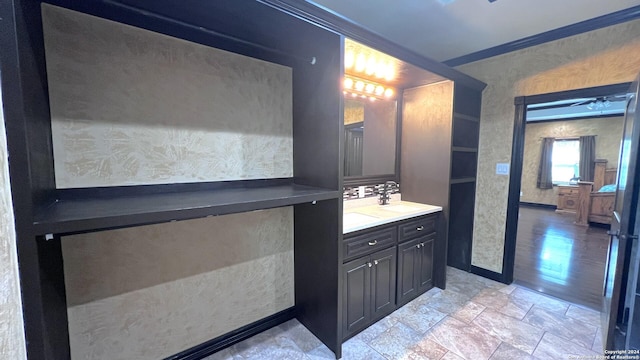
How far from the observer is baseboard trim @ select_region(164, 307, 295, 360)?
5.68ft

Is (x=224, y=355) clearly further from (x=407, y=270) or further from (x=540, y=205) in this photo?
(x=540, y=205)

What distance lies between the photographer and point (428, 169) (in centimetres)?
270

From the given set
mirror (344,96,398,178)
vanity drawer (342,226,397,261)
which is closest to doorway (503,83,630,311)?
mirror (344,96,398,178)

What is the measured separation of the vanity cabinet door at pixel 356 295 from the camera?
1.88 meters

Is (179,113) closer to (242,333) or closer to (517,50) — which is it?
(242,333)

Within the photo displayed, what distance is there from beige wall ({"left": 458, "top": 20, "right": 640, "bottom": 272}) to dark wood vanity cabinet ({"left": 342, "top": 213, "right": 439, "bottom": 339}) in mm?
887

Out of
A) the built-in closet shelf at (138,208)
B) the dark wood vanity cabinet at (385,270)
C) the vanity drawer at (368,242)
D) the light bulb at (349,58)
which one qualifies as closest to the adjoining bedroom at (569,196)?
the dark wood vanity cabinet at (385,270)

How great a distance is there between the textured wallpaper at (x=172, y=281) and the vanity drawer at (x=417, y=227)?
3.23 ft

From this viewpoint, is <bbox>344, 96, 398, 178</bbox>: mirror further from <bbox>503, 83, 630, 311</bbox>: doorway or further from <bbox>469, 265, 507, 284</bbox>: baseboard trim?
<bbox>469, 265, 507, 284</bbox>: baseboard trim

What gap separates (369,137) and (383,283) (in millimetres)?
1412

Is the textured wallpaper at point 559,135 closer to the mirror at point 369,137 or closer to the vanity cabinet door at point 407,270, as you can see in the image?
the mirror at point 369,137

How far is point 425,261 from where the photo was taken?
2533mm

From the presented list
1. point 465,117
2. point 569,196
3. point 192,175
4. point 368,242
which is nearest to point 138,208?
point 192,175

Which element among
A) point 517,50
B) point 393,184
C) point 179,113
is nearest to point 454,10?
point 517,50
